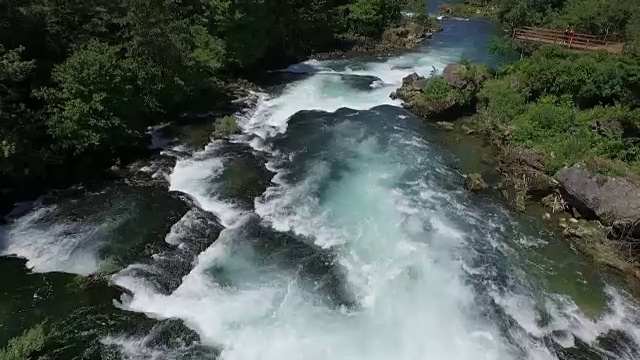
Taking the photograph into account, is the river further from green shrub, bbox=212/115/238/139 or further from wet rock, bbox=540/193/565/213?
wet rock, bbox=540/193/565/213

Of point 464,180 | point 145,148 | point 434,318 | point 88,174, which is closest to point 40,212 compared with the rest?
point 88,174

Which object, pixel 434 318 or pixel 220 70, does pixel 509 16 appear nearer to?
pixel 220 70

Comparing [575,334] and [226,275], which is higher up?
[226,275]

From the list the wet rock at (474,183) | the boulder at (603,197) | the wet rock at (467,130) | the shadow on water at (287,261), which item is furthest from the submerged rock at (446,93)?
the shadow on water at (287,261)

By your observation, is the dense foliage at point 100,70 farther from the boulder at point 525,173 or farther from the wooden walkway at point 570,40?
the wooden walkway at point 570,40

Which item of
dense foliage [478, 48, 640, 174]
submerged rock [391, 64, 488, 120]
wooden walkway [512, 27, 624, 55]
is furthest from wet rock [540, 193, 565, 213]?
wooden walkway [512, 27, 624, 55]

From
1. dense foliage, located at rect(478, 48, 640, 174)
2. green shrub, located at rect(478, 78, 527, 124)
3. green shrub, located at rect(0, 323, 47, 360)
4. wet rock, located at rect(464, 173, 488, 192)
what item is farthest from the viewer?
green shrub, located at rect(478, 78, 527, 124)
